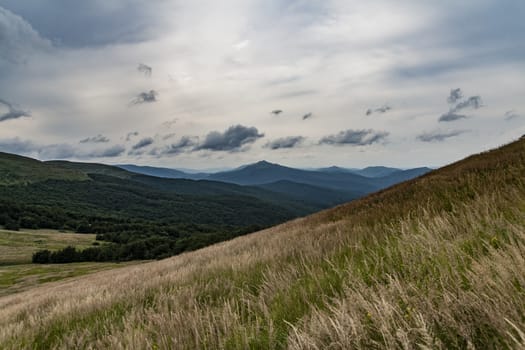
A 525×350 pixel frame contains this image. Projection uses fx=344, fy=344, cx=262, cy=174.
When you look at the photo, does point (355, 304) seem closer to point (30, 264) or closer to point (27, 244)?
point (30, 264)

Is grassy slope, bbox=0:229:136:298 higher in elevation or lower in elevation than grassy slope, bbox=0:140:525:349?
lower

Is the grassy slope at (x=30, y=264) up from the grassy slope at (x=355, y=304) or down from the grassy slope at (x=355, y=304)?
down

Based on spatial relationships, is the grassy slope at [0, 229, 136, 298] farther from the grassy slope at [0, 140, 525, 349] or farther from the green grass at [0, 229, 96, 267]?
the grassy slope at [0, 140, 525, 349]

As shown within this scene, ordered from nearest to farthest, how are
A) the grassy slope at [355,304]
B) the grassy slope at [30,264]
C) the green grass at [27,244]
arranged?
the grassy slope at [355,304]
the grassy slope at [30,264]
the green grass at [27,244]

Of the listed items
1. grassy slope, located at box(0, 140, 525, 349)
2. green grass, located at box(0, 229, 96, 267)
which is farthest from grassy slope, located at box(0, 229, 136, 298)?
grassy slope, located at box(0, 140, 525, 349)

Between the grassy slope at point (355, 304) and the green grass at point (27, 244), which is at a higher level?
the grassy slope at point (355, 304)

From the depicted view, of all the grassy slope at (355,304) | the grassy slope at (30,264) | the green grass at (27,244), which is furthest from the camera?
the green grass at (27,244)

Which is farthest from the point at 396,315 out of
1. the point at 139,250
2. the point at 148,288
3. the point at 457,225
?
the point at 139,250

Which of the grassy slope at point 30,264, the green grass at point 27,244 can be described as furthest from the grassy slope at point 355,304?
the green grass at point 27,244

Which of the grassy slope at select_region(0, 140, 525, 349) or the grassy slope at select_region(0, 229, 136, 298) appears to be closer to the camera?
the grassy slope at select_region(0, 140, 525, 349)

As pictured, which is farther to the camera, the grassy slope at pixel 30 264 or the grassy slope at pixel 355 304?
the grassy slope at pixel 30 264

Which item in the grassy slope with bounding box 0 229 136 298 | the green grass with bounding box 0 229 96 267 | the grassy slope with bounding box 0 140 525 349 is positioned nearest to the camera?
the grassy slope with bounding box 0 140 525 349

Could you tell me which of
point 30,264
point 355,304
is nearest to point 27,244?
point 30,264

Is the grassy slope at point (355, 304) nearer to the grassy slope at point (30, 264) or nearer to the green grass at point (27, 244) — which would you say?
the grassy slope at point (30, 264)
